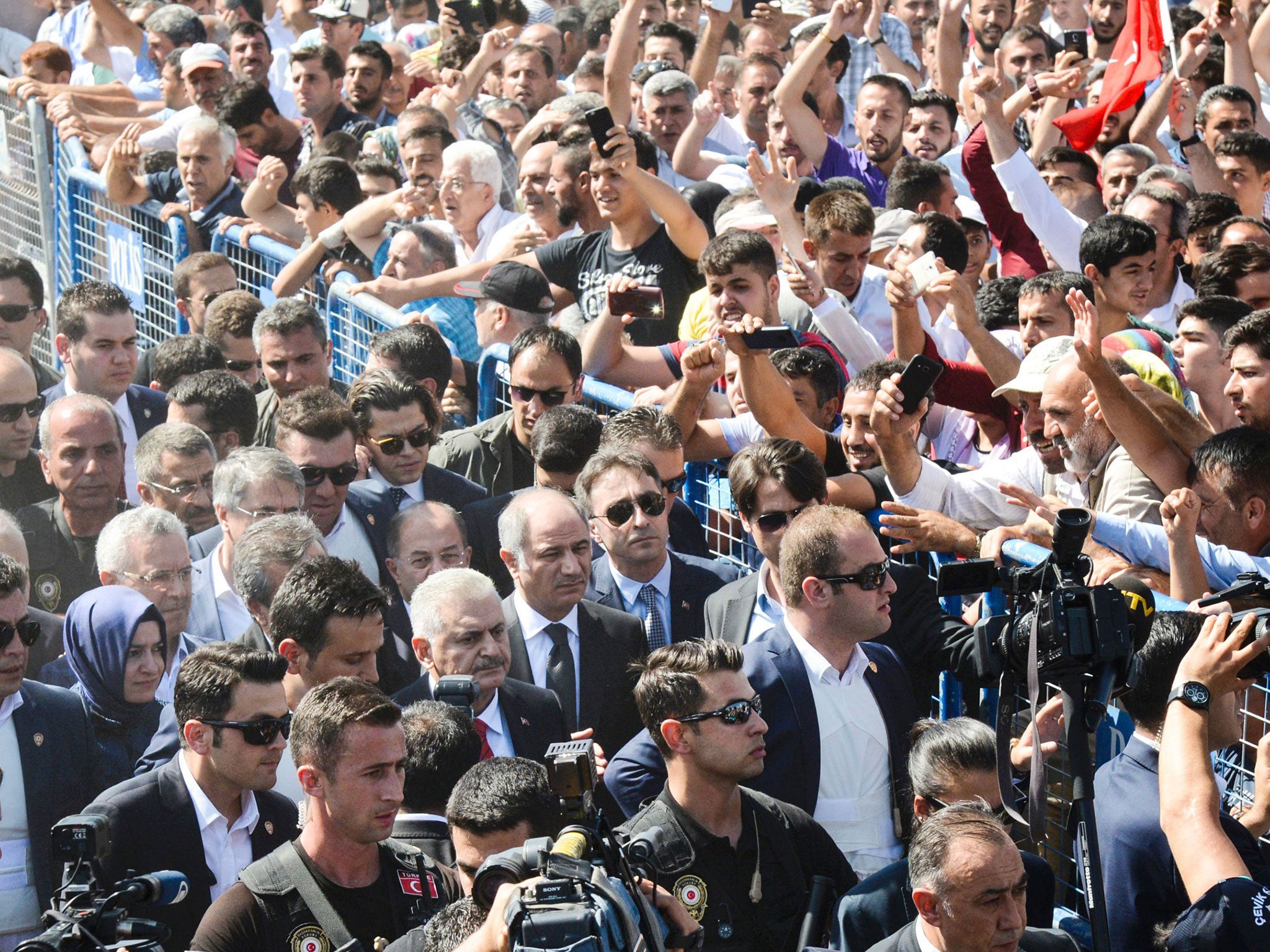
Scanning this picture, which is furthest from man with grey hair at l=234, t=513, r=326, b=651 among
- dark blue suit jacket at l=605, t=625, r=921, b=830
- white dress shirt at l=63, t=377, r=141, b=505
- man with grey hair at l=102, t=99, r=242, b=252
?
man with grey hair at l=102, t=99, r=242, b=252

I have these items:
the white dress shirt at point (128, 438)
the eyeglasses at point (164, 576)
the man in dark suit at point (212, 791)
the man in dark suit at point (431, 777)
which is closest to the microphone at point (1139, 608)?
the man in dark suit at point (431, 777)

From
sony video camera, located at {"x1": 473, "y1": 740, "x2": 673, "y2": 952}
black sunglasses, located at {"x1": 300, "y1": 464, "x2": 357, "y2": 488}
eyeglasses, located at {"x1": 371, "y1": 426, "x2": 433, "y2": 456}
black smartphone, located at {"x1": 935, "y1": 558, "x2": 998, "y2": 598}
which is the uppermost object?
black smartphone, located at {"x1": 935, "y1": 558, "x2": 998, "y2": 598}

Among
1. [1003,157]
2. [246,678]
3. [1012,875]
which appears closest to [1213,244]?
[1003,157]

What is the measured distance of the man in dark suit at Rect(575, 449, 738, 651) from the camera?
6012 mm

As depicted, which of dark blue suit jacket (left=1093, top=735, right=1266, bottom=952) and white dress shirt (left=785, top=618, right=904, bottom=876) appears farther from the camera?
white dress shirt (left=785, top=618, right=904, bottom=876)

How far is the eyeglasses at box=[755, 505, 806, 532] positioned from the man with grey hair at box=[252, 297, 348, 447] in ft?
9.17

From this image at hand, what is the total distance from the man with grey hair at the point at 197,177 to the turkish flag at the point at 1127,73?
4737 mm

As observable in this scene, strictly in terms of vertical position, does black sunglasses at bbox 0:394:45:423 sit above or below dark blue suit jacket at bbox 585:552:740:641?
above

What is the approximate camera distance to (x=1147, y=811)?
4172 mm

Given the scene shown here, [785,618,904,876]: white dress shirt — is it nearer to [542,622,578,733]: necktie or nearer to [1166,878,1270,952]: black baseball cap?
[542,622,578,733]: necktie

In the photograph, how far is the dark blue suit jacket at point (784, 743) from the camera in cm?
503

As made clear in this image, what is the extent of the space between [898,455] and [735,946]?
1973 mm

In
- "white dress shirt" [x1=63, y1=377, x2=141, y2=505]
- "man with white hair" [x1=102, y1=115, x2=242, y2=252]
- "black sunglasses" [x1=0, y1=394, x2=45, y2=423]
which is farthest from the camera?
"man with white hair" [x1=102, y1=115, x2=242, y2=252]

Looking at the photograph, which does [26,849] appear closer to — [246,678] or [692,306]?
[246,678]
